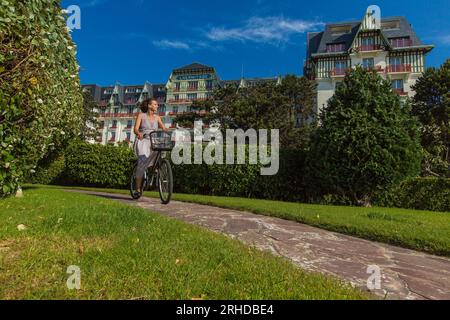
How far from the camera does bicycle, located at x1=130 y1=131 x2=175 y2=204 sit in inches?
252

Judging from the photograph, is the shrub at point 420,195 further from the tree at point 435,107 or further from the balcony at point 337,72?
the balcony at point 337,72

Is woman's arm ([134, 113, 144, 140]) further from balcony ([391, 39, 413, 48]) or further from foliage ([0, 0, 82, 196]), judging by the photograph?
balcony ([391, 39, 413, 48])

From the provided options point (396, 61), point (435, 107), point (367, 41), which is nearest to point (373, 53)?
point (367, 41)

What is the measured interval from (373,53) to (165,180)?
42.8m

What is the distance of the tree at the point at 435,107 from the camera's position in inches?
1042

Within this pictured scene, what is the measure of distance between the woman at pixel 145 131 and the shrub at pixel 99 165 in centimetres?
992

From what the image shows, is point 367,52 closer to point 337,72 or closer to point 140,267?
point 337,72

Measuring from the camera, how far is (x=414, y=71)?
39.6 m

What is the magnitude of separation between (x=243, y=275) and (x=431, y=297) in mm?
1414

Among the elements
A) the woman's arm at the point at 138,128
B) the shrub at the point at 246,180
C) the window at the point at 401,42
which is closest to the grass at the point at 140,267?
the woman's arm at the point at 138,128

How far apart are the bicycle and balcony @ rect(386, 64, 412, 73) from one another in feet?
138

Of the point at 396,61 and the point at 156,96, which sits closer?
the point at 396,61

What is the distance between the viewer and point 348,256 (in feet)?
10.8

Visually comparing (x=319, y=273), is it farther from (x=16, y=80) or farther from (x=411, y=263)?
(x=16, y=80)
